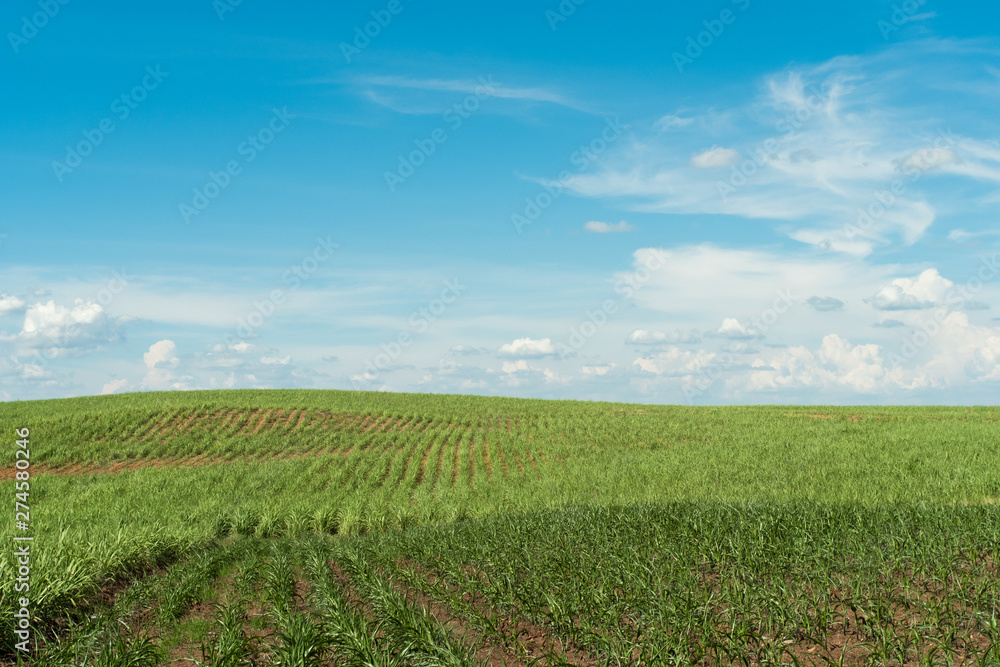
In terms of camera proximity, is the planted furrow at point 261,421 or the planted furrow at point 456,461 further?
the planted furrow at point 261,421

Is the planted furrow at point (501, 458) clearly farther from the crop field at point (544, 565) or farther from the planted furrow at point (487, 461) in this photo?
the crop field at point (544, 565)

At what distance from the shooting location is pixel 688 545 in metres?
8.74

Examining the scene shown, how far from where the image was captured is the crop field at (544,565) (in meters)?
6.11

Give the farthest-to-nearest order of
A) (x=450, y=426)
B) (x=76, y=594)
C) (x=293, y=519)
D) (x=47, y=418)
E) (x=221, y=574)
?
(x=450, y=426)
(x=47, y=418)
(x=293, y=519)
(x=221, y=574)
(x=76, y=594)

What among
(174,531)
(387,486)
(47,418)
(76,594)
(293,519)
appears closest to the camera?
(76,594)

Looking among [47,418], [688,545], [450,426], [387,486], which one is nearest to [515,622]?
[688,545]

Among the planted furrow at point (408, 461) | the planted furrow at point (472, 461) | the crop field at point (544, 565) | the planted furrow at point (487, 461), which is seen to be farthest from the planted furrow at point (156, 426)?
the planted furrow at point (487, 461)

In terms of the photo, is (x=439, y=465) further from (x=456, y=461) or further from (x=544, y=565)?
(x=544, y=565)

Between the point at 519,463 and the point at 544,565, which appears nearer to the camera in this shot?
the point at 544,565

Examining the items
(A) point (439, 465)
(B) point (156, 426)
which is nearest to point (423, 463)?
(A) point (439, 465)

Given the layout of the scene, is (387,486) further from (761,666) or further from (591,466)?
(761,666)

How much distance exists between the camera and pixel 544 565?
838cm

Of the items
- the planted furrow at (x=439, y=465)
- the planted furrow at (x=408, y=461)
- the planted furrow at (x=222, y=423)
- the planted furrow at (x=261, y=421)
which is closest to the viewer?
the planted furrow at (x=439, y=465)

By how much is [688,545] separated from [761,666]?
332 cm
